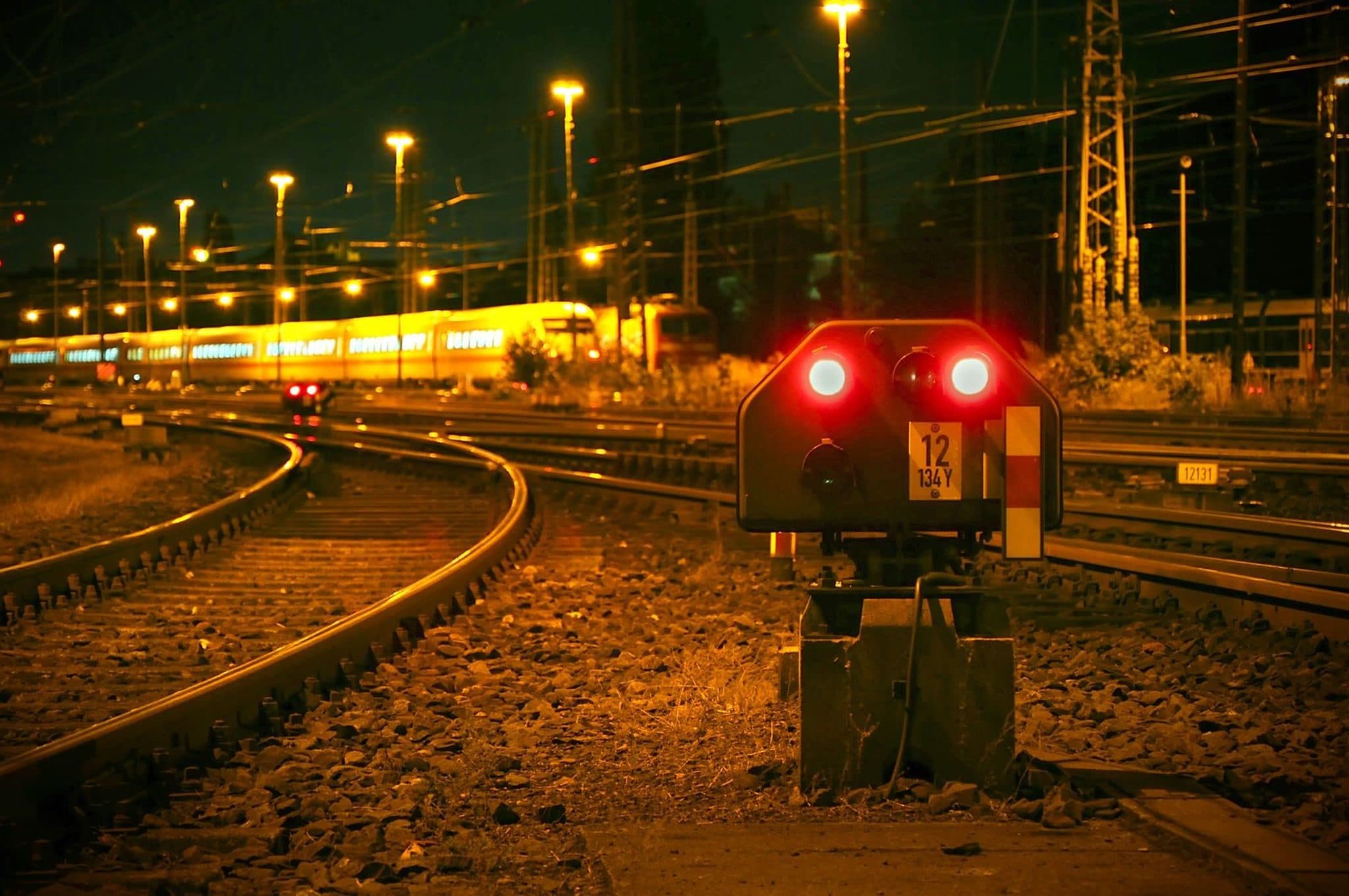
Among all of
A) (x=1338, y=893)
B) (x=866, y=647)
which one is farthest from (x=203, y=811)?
(x=1338, y=893)

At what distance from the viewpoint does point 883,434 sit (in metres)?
5.80

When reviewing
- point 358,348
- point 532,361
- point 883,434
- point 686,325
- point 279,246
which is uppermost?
point 279,246

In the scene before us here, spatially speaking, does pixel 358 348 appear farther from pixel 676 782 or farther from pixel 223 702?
pixel 676 782

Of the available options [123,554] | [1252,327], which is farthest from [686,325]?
[123,554]

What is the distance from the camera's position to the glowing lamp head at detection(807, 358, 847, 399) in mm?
5773

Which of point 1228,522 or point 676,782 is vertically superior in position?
point 1228,522

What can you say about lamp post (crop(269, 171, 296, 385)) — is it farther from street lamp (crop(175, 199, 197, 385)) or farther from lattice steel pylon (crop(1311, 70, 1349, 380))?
lattice steel pylon (crop(1311, 70, 1349, 380))

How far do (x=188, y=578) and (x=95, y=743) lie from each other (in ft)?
23.3

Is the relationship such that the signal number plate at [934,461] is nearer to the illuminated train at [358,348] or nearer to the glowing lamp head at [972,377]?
the glowing lamp head at [972,377]

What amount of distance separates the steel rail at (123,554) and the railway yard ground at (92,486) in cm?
102

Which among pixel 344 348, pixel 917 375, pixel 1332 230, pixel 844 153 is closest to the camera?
pixel 917 375

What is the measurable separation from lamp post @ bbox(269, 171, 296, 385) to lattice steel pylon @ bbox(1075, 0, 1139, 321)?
28647 millimetres

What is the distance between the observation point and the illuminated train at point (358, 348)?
53.8 m

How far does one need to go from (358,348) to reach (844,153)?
35.4m
